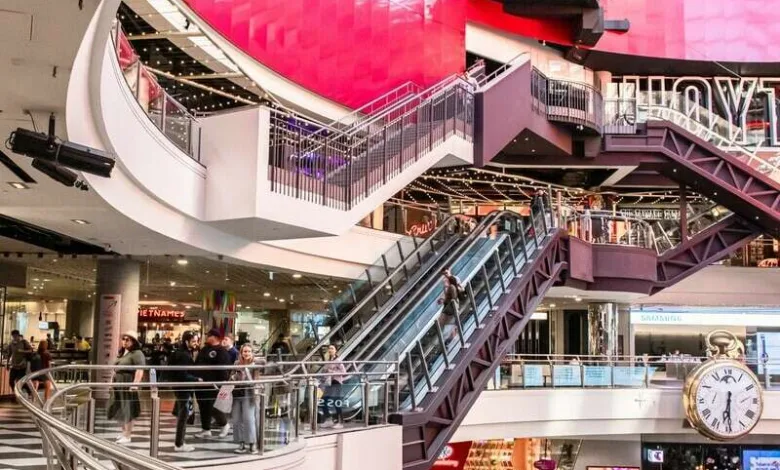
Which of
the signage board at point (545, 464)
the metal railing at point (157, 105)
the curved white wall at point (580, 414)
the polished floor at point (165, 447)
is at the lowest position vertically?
the signage board at point (545, 464)

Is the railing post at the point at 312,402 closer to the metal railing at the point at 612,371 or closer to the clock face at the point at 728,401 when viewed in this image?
the metal railing at the point at 612,371

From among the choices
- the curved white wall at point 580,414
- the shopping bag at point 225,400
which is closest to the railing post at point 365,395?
the shopping bag at point 225,400

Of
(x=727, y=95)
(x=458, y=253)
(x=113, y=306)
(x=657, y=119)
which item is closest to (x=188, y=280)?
(x=113, y=306)

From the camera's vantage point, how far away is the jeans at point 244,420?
343 inches

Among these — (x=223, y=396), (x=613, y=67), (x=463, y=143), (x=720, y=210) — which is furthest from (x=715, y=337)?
(x=223, y=396)

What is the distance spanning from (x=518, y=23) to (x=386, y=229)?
9607mm

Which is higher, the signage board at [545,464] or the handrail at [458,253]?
the handrail at [458,253]

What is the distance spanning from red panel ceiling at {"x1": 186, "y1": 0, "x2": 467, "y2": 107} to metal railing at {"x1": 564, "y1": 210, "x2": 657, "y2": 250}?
18.1ft

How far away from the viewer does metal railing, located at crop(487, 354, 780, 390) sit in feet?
62.8

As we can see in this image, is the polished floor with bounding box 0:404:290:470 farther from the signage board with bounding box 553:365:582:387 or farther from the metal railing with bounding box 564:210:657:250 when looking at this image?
the metal railing with bounding box 564:210:657:250

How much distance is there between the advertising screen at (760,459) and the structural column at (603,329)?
173 inches

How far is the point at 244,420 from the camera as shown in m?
8.79

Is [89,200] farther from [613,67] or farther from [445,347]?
[613,67]


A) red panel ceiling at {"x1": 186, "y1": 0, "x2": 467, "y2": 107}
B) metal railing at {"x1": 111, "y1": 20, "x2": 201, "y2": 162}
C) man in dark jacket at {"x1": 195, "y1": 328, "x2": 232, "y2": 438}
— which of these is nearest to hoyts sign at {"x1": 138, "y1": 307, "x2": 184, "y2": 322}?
red panel ceiling at {"x1": 186, "y1": 0, "x2": 467, "y2": 107}
